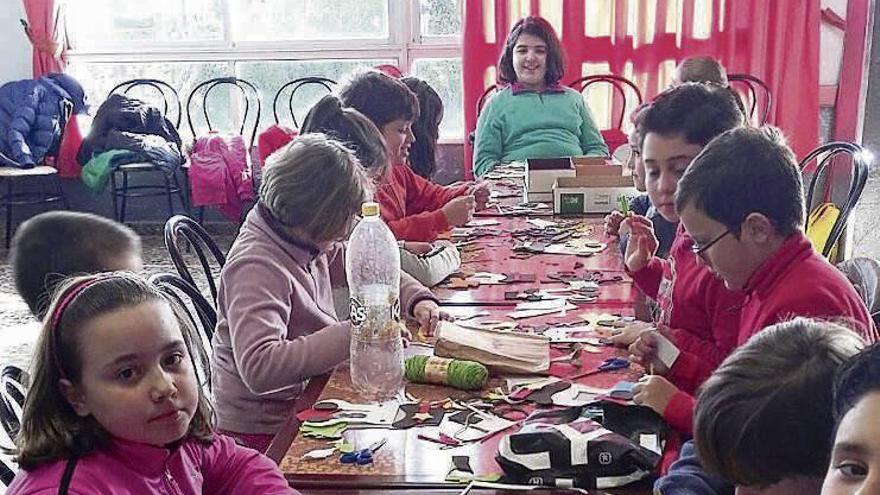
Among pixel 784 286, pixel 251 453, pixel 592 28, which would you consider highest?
pixel 592 28

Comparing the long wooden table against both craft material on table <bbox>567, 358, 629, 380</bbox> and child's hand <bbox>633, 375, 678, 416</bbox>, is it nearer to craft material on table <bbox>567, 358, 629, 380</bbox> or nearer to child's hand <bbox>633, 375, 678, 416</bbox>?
craft material on table <bbox>567, 358, 629, 380</bbox>

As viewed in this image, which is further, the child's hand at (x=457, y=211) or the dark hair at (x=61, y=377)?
the child's hand at (x=457, y=211)

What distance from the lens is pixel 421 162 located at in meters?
3.46

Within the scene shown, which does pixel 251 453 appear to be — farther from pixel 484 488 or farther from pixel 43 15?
pixel 43 15

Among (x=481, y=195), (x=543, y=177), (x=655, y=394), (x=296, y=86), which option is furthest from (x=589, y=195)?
(x=296, y=86)

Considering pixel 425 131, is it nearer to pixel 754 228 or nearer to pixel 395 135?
pixel 395 135

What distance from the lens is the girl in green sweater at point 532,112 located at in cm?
409

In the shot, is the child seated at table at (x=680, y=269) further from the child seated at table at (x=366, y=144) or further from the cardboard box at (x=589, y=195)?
the cardboard box at (x=589, y=195)

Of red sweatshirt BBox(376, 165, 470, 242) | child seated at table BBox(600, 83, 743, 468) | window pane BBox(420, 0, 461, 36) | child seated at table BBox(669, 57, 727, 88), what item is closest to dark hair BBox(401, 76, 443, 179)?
red sweatshirt BBox(376, 165, 470, 242)

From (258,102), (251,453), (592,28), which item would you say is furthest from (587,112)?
(251,453)

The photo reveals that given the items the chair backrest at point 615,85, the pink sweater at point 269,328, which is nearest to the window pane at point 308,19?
the chair backrest at point 615,85

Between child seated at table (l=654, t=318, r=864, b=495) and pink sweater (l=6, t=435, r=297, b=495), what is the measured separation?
55 cm

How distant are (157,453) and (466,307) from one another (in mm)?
925

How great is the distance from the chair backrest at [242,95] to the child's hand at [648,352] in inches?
162
